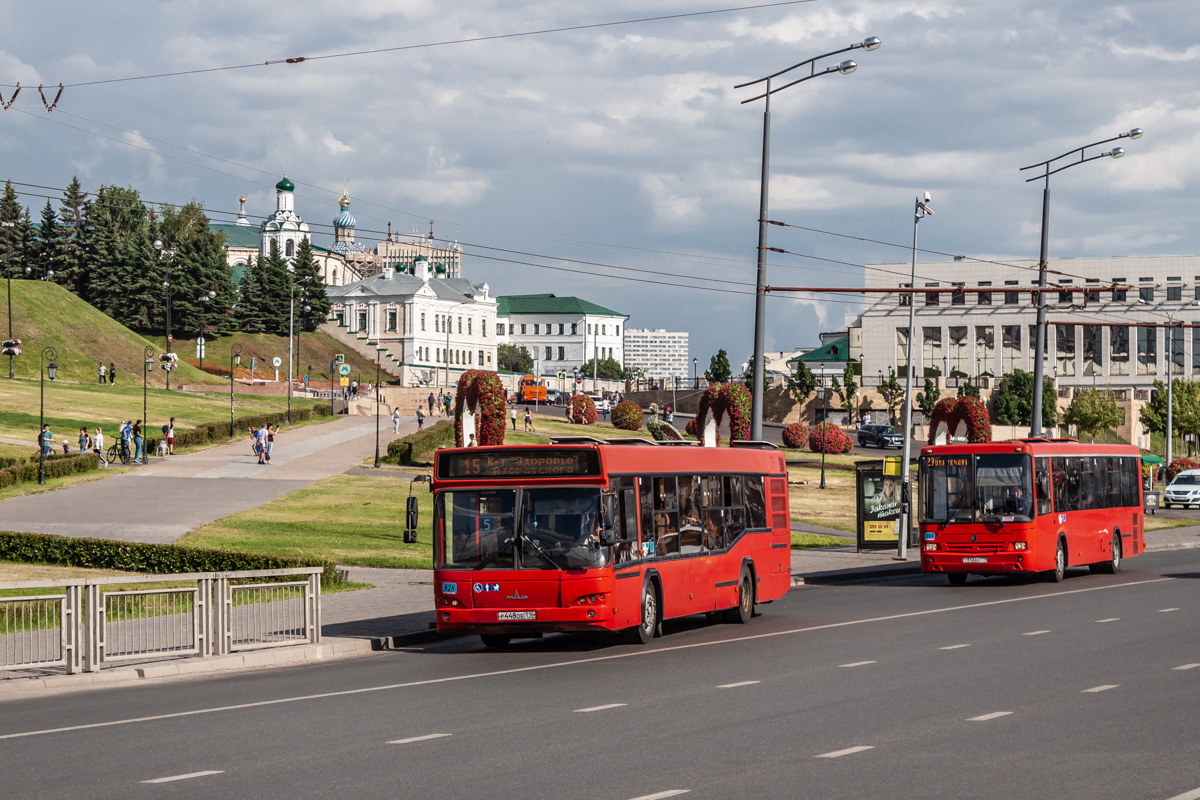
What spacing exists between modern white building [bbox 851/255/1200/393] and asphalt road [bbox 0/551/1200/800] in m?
108

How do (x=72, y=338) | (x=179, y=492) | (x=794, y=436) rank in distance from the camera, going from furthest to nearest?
1. (x=72, y=338)
2. (x=794, y=436)
3. (x=179, y=492)

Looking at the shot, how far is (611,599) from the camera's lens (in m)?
16.8

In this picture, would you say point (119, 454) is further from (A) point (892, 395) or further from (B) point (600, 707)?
(A) point (892, 395)

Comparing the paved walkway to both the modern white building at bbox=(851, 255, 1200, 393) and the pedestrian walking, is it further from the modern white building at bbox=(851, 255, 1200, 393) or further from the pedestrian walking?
the modern white building at bbox=(851, 255, 1200, 393)

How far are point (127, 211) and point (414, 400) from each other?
52309 mm

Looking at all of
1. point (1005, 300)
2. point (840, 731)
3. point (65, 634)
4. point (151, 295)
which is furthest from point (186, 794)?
point (1005, 300)

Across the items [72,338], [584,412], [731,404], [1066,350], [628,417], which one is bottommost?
[628,417]

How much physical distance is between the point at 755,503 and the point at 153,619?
9697 millimetres

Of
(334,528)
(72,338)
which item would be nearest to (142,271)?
(72,338)

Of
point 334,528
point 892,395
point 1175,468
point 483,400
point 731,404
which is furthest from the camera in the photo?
point 892,395

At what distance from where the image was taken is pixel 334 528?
3650 cm

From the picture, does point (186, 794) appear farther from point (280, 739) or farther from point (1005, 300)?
point (1005, 300)

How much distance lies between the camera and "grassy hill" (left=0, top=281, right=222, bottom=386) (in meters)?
96.8

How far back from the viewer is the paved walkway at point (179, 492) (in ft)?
117
